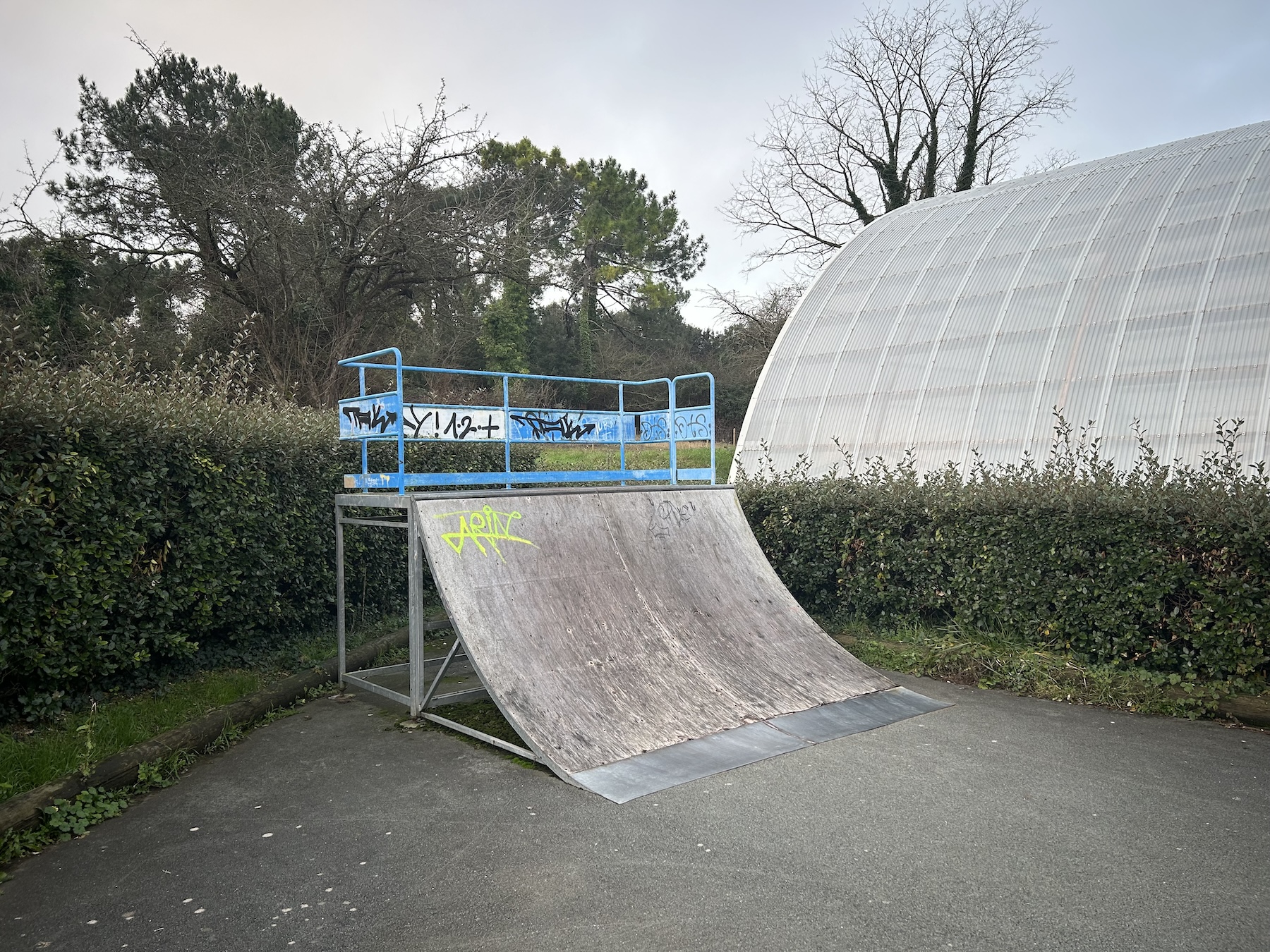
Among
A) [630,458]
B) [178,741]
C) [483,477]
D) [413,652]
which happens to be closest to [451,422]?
[483,477]

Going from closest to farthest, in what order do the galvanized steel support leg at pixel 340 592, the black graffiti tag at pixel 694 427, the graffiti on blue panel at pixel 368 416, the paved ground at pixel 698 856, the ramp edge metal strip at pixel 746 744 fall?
the paved ground at pixel 698 856, the ramp edge metal strip at pixel 746 744, the graffiti on blue panel at pixel 368 416, the galvanized steel support leg at pixel 340 592, the black graffiti tag at pixel 694 427

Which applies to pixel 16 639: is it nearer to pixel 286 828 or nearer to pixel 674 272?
pixel 286 828

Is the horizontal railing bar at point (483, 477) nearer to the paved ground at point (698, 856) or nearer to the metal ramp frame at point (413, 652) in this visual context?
the metal ramp frame at point (413, 652)

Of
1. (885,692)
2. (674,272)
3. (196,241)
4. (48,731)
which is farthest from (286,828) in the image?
(674,272)

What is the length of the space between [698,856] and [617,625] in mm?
2453

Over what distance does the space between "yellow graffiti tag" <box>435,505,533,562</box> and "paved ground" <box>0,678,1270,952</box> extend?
1391 mm

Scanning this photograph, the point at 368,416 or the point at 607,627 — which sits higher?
the point at 368,416

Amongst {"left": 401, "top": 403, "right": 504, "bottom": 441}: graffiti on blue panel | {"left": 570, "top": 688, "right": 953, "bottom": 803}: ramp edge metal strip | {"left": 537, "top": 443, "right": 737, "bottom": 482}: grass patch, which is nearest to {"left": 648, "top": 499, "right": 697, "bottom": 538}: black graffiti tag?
{"left": 401, "top": 403, "right": 504, "bottom": 441}: graffiti on blue panel

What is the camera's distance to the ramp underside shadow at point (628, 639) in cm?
514

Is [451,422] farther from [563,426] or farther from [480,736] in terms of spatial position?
[480,736]

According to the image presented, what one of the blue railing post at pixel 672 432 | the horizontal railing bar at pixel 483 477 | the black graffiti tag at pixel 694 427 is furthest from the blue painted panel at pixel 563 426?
the black graffiti tag at pixel 694 427

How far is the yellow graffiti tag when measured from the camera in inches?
231

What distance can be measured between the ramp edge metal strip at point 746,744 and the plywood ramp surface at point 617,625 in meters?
0.09

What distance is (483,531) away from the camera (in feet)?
19.8
